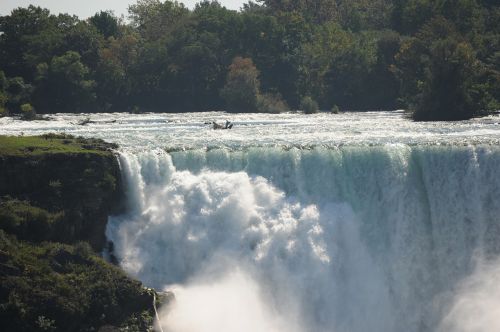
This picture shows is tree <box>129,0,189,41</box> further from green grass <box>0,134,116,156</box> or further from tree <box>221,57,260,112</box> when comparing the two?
green grass <box>0,134,116,156</box>

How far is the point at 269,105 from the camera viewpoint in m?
67.8

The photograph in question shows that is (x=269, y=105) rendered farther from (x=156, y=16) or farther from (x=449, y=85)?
(x=156, y=16)

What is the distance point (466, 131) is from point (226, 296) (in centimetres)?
1727

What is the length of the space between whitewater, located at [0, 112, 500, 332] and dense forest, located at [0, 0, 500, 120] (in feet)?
77.5

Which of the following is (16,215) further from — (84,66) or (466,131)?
(84,66)

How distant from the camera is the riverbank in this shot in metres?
27.1

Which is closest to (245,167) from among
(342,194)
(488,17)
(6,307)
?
(342,194)

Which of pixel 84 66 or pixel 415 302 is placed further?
pixel 84 66

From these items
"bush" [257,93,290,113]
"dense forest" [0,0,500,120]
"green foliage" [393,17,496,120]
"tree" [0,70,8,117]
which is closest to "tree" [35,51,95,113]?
"dense forest" [0,0,500,120]

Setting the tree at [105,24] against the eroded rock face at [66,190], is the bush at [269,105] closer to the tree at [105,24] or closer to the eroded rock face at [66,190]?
the tree at [105,24]

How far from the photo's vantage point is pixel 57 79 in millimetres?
65875

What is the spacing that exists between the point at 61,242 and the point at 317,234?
8.69 m

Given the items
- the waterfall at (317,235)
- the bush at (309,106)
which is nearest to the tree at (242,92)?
the bush at (309,106)

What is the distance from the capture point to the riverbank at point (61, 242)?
27.1m
